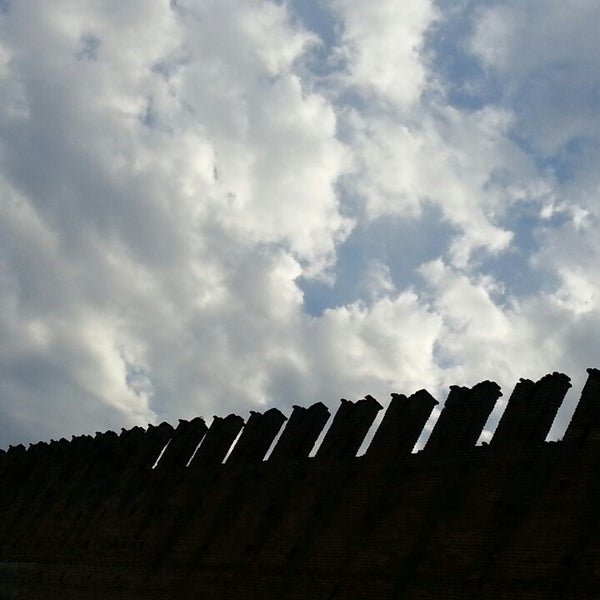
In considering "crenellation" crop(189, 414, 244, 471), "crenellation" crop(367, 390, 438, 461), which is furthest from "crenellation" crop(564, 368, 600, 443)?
"crenellation" crop(189, 414, 244, 471)

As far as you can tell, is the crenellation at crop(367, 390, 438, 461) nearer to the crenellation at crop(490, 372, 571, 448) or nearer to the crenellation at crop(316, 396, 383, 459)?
the crenellation at crop(316, 396, 383, 459)

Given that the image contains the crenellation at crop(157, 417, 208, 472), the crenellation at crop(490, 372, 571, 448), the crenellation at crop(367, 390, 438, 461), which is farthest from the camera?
the crenellation at crop(157, 417, 208, 472)

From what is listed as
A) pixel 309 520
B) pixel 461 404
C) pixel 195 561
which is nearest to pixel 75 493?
pixel 195 561

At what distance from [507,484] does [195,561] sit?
5621 millimetres

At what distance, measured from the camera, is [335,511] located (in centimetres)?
1016

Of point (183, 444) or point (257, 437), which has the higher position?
point (257, 437)

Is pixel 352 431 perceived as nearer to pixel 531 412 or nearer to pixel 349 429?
pixel 349 429

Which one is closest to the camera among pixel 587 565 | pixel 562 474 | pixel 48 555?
pixel 587 565

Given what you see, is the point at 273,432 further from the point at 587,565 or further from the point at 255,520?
the point at 587,565

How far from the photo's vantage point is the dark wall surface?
7.73m

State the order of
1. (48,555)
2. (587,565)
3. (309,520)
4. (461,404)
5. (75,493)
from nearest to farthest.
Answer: (587,565) < (461,404) < (309,520) < (48,555) < (75,493)

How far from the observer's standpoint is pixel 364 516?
31.7 ft

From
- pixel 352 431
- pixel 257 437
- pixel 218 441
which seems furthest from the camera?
pixel 218 441

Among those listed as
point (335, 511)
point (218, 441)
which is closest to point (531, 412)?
point (335, 511)
